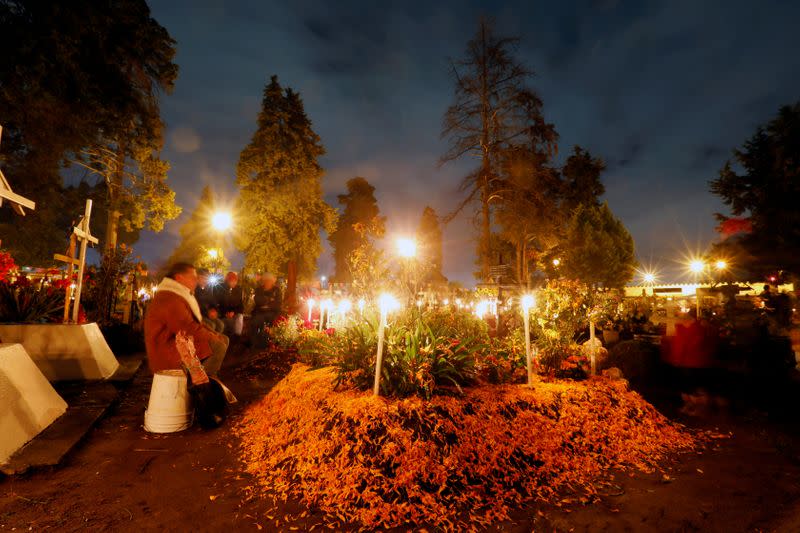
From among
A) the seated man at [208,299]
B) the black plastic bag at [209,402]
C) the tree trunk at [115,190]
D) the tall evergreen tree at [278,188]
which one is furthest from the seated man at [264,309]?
the tall evergreen tree at [278,188]

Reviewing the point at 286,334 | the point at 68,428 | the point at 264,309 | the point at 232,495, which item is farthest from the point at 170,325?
the point at 264,309

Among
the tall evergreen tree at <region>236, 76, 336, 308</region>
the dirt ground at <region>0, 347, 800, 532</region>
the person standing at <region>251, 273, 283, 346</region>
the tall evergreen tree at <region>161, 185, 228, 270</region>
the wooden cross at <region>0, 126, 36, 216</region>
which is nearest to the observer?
the dirt ground at <region>0, 347, 800, 532</region>

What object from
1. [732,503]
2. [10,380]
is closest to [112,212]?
[10,380]

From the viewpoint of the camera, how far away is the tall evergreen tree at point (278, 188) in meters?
24.2

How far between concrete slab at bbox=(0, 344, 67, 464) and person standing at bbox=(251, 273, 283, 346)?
17.3ft

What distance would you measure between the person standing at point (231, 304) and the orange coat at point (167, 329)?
173 inches

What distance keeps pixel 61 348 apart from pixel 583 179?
4022cm

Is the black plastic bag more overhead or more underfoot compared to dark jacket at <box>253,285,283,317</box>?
more underfoot

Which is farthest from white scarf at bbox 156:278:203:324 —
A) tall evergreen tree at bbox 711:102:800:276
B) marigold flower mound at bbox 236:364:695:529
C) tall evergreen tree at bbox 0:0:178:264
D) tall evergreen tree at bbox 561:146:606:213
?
Result: tall evergreen tree at bbox 561:146:606:213

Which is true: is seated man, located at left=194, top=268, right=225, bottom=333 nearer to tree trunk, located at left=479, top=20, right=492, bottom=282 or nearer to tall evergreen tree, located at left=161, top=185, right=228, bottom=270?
tree trunk, located at left=479, top=20, right=492, bottom=282

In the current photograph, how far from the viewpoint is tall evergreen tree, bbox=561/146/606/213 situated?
37.3 m

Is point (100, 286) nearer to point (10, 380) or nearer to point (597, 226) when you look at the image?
point (10, 380)

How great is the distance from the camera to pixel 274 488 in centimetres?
332

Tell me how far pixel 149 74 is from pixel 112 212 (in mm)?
5319
